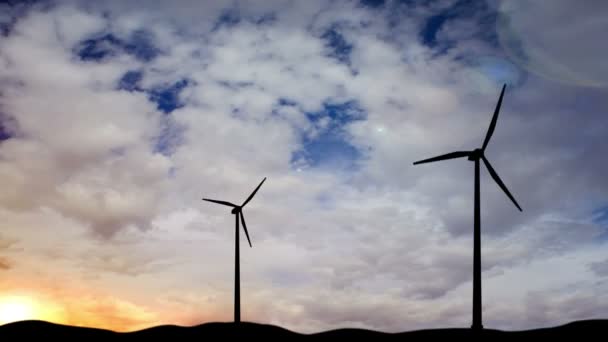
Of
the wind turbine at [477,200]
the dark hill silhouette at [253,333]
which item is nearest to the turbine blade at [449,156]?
the wind turbine at [477,200]

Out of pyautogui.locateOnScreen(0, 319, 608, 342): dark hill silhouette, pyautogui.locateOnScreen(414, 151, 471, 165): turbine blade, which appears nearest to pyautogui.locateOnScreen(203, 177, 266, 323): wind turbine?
pyautogui.locateOnScreen(0, 319, 608, 342): dark hill silhouette

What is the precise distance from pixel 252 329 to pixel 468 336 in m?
18.7

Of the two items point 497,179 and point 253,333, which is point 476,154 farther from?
point 253,333

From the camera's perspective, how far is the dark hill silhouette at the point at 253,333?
4491cm

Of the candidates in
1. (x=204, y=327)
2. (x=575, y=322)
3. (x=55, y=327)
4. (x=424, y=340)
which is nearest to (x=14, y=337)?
(x=55, y=327)

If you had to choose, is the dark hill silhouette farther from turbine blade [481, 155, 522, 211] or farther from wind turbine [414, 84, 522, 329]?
turbine blade [481, 155, 522, 211]

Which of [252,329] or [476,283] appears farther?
[252,329]

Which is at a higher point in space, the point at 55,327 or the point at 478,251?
the point at 478,251

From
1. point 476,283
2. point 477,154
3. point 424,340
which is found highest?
point 477,154

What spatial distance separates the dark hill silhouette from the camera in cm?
4491

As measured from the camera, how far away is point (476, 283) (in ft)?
A: 136

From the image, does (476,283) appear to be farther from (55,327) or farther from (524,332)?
(55,327)

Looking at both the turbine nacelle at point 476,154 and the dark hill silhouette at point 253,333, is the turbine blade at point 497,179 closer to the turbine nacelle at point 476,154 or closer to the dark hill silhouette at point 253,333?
the turbine nacelle at point 476,154

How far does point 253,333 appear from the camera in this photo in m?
50.1
